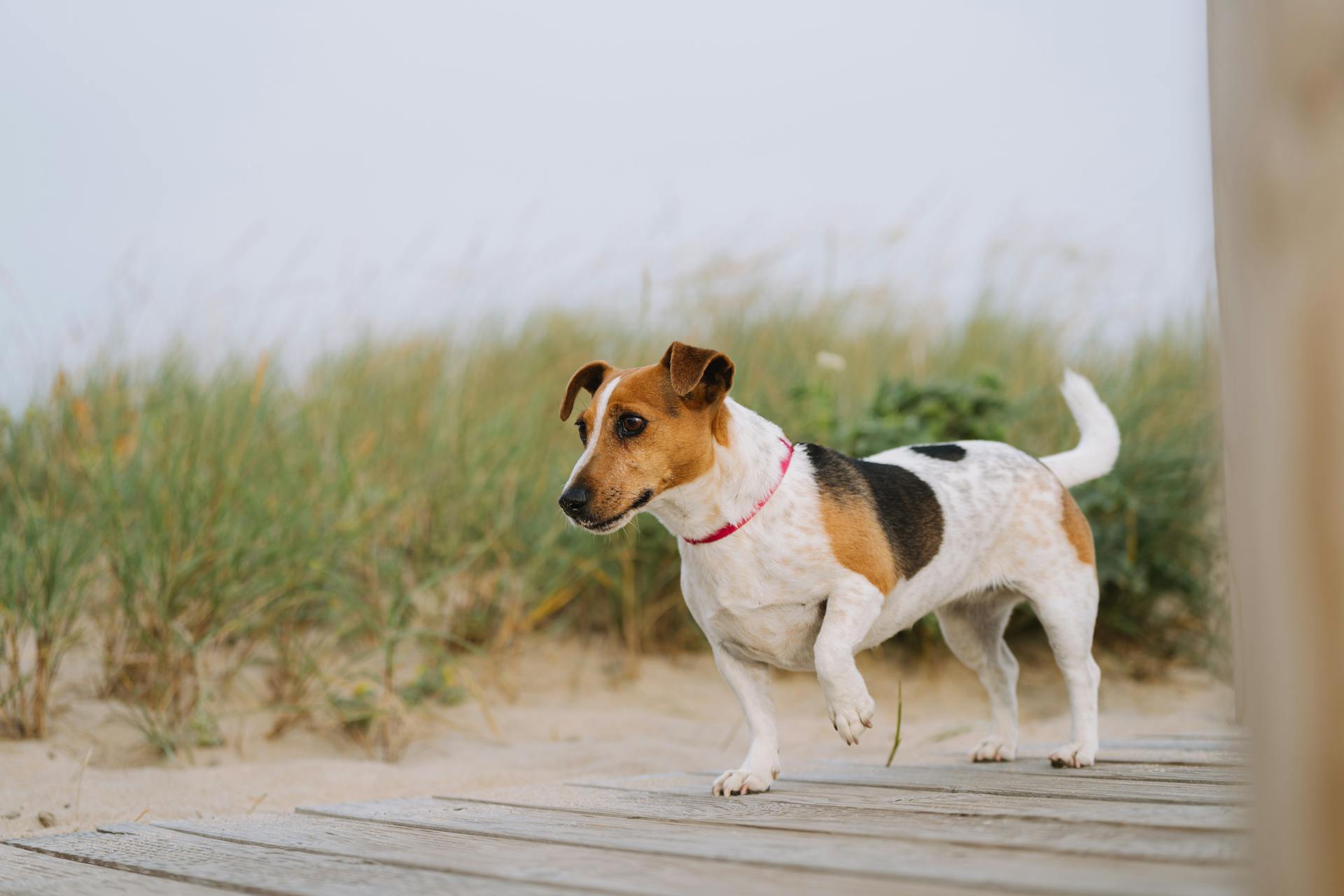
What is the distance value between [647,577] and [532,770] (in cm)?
165

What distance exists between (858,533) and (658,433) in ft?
2.12

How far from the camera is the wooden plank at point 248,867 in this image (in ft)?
6.96

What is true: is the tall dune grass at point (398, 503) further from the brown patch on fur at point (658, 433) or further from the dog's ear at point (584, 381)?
the brown patch on fur at point (658, 433)

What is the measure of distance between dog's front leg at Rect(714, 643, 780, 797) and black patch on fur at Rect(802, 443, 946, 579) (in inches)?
20.9

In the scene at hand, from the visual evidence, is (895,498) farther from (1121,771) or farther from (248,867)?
(248,867)

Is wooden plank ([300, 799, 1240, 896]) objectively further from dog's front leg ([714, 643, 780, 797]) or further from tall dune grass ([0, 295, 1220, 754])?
tall dune grass ([0, 295, 1220, 754])

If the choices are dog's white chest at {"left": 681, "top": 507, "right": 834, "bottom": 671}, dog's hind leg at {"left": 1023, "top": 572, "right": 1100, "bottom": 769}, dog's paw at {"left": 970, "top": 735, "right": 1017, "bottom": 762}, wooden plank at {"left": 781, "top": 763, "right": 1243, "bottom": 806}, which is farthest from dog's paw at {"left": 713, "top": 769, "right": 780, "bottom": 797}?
A: dog's hind leg at {"left": 1023, "top": 572, "right": 1100, "bottom": 769}

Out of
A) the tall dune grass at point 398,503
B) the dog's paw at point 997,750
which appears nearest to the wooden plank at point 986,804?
the dog's paw at point 997,750

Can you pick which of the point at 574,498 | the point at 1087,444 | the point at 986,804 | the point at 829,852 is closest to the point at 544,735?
the point at 1087,444

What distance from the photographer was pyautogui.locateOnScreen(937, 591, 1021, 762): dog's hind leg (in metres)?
4.13

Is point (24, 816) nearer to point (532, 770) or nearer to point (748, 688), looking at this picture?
point (532, 770)

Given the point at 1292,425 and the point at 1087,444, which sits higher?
the point at 1087,444

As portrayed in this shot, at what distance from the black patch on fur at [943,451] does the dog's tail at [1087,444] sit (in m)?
0.37

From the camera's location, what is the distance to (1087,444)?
14.3 ft
